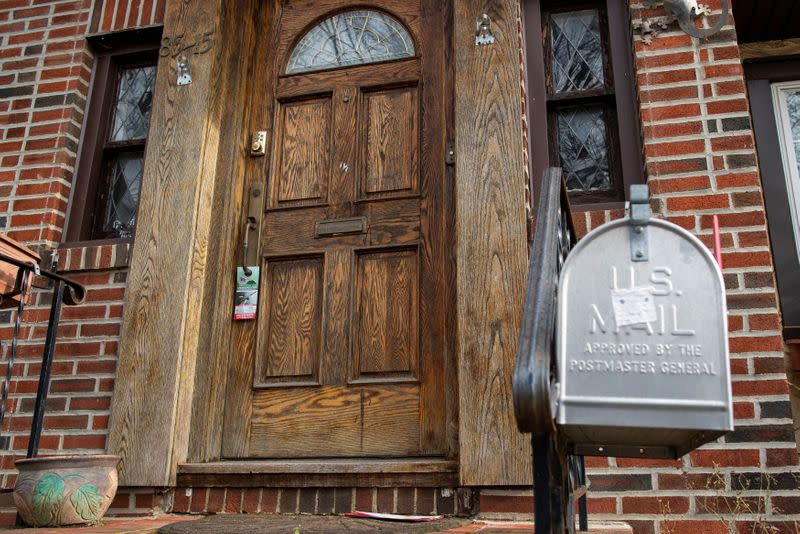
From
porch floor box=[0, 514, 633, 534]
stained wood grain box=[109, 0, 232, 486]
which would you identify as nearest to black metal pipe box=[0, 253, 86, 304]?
stained wood grain box=[109, 0, 232, 486]

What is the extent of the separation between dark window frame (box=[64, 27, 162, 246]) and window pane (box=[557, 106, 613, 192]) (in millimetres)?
2088

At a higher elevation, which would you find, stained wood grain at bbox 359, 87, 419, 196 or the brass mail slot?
stained wood grain at bbox 359, 87, 419, 196

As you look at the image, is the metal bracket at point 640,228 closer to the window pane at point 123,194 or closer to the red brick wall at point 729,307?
the red brick wall at point 729,307

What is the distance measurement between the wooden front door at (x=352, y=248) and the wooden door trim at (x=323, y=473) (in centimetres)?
20

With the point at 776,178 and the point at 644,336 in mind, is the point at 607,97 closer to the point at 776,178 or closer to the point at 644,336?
the point at 776,178

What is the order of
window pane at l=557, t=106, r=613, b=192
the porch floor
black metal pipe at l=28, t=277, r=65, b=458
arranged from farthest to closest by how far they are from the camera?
1. window pane at l=557, t=106, r=613, b=192
2. black metal pipe at l=28, t=277, r=65, b=458
3. the porch floor

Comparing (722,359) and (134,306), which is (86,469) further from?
(722,359)

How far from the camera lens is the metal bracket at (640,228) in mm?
1667

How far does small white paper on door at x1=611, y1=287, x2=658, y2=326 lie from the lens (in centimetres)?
161

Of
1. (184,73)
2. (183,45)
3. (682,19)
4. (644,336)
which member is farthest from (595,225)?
(183,45)

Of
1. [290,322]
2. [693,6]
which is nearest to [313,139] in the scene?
[290,322]

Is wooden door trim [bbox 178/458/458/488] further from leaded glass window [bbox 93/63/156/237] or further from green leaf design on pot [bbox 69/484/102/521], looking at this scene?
leaded glass window [bbox 93/63/156/237]

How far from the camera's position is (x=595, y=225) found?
305 cm

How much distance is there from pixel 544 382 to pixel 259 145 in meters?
2.55
